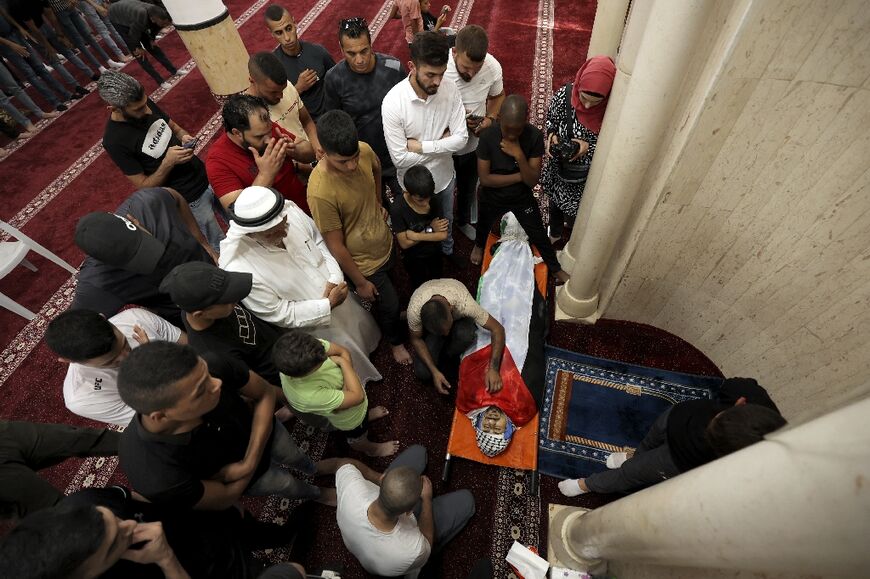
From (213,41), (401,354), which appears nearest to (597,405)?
(401,354)

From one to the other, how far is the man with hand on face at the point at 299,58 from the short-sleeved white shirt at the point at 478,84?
3.69 ft

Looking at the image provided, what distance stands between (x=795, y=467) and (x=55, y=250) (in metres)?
5.86

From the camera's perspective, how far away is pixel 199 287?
1761mm

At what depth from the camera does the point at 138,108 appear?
2.73 m

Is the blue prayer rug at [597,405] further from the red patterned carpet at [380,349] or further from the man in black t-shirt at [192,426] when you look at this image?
the man in black t-shirt at [192,426]

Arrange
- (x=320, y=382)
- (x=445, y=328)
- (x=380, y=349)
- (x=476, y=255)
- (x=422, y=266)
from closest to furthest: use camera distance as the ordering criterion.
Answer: (x=320, y=382), (x=445, y=328), (x=422, y=266), (x=380, y=349), (x=476, y=255)

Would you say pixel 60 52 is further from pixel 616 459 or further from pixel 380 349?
pixel 616 459

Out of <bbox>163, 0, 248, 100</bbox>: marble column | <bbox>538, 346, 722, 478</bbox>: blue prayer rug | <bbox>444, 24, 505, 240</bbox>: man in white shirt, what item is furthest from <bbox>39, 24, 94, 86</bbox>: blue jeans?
<bbox>538, 346, 722, 478</bbox>: blue prayer rug

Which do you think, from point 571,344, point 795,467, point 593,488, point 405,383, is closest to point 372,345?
point 405,383

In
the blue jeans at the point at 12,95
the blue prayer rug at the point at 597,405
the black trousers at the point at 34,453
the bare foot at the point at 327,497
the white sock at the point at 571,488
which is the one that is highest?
the black trousers at the point at 34,453

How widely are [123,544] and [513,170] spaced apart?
286cm

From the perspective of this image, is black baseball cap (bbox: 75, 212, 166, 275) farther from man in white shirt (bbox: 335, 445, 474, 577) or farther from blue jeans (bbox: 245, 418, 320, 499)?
man in white shirt (bbox: 335, 445, 474, 577)

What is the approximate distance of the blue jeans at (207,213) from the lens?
3211 millimetres

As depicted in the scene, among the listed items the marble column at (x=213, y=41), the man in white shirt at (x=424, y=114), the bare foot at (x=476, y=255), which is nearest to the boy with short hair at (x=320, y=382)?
the man in white shirt at (x=424, y=114)
